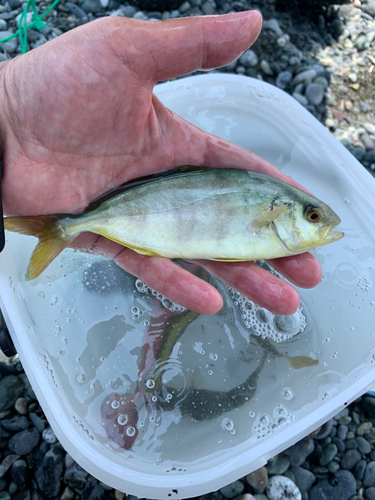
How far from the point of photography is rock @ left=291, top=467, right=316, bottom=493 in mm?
2789

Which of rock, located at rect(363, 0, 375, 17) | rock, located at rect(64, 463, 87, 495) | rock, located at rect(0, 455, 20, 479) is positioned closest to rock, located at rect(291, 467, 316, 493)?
rock, located at rect(64, 463, 87, 495)

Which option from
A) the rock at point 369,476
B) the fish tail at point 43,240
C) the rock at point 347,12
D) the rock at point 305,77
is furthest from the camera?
the rock at point 347,12

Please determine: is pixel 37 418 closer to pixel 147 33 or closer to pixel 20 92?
pixel 20 92

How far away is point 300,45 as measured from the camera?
5.00 meters

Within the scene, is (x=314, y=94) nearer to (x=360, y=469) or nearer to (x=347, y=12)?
(x=347, y=12)

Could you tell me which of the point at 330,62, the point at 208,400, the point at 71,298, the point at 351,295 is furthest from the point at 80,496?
the point at 330,62

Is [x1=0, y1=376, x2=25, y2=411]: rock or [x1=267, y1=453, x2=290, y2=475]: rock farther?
[x1=0, y1=376, x2=25, y2=411]: rock

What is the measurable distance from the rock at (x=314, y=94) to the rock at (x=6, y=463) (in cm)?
446

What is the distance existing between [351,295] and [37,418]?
8.65ft

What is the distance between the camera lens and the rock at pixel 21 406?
296 centimetres

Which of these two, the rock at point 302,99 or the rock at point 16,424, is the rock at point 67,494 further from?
the rock at point 302,99

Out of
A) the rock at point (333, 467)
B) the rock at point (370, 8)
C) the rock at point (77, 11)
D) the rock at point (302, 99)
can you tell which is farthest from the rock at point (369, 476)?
the rock at point (77, 11)

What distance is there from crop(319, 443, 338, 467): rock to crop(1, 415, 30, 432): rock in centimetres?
220

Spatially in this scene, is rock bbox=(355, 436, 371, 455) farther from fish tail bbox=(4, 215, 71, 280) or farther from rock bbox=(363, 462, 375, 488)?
fish tail bbox=(4, 215, 71, 280)
